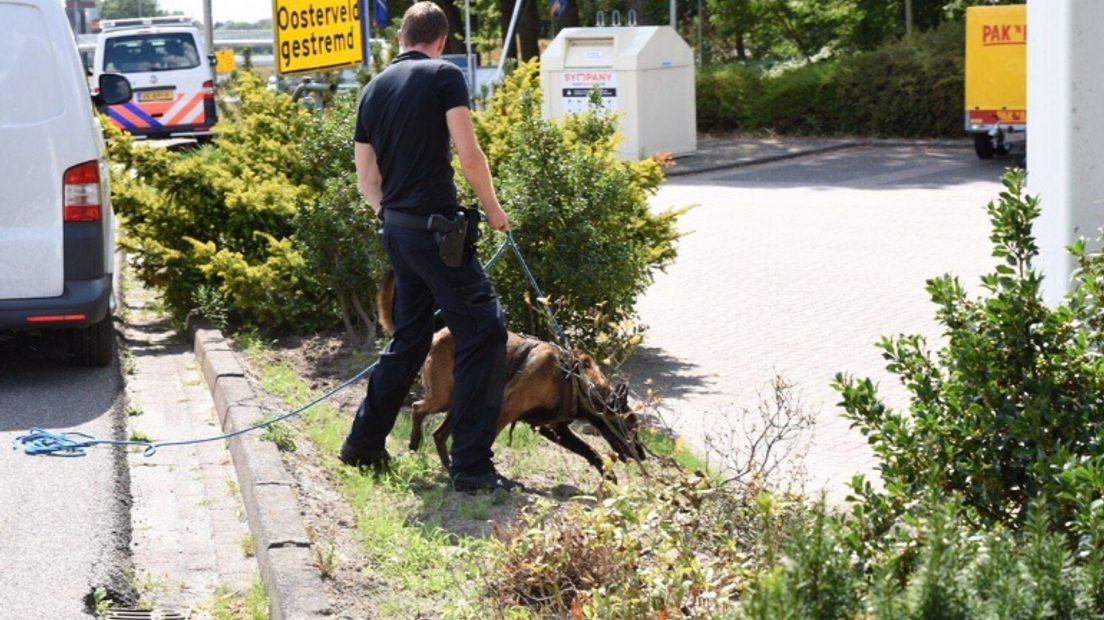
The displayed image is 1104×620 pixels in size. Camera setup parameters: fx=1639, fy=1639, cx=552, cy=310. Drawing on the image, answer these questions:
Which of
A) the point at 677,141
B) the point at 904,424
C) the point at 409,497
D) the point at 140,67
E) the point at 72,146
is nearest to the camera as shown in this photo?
the point at 904,424

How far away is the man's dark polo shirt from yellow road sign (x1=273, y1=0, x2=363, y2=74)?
4257 millimetres

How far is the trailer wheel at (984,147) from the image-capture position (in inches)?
923

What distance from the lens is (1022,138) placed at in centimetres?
2295

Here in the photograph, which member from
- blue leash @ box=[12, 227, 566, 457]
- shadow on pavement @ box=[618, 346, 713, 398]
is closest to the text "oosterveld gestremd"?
shadow on pavement @ box=[618, 346, 713, 398]

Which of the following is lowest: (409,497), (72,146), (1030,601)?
(409,497)

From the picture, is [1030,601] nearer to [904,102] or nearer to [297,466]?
[297,466]

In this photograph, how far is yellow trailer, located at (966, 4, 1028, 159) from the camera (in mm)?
21844

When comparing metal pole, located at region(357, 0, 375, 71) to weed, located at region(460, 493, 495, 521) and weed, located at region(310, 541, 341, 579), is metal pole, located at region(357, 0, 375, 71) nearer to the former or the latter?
weed, located at region(460, 493, 495, 521)

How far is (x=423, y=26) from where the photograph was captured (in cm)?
625

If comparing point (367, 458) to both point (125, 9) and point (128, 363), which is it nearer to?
point (128, 363)

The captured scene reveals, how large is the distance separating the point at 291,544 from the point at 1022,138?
1927cm

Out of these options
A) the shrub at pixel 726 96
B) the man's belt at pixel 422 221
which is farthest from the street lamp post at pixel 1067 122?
the shrub at pixel 726 96

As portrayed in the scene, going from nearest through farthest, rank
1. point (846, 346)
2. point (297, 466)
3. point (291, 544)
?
point (291, 544)
point (297, 466)
point (846, 346)

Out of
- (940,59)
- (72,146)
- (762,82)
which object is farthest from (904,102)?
(72,146)
